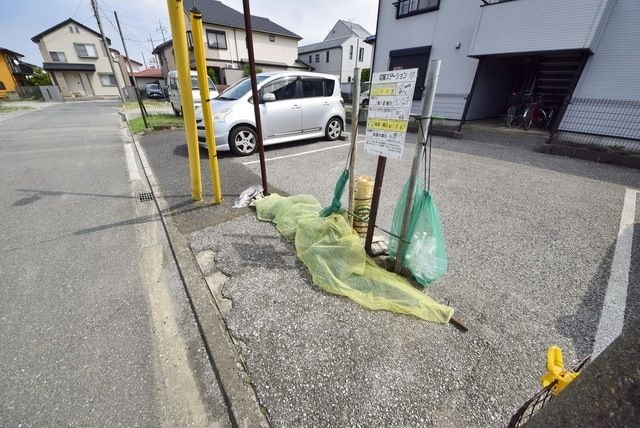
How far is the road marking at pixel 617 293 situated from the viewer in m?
1.83

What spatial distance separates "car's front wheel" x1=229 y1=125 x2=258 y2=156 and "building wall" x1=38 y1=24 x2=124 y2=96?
32881mm

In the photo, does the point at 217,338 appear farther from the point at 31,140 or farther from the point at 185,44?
the point at 31,140

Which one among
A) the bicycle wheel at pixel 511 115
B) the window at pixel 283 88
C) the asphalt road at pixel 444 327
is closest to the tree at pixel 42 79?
the window at pixel 283 88

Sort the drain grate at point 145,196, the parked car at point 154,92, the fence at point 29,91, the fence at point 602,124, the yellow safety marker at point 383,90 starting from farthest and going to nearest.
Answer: the fence at point 29,91
the parked car at point 154,92
the fence at point 602,124
the drain grate at point 145,196
the yellow safety marker at point 383,90

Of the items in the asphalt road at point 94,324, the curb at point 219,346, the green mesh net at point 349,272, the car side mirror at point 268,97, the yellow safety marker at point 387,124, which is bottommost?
the asphalt road at point 94,324

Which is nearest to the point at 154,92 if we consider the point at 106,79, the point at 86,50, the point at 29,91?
the point at 106,79

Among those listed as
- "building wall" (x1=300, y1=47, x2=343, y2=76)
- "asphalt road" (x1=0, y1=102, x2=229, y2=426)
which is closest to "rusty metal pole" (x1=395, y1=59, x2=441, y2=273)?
"asphalt road" (x1=0, y1=102, x2=229, y2=426)

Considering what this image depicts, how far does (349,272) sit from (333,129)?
5.96 meters

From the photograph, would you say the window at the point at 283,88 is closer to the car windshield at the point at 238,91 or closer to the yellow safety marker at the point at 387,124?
the car windshield at the point at 238,91

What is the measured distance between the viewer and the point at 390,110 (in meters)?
1.89

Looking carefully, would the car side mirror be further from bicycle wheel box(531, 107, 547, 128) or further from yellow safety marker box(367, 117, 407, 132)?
bicycle wheel box(531, 107, 547, 128)

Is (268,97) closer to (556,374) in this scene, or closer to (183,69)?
(183,69)

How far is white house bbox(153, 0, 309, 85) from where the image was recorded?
2298cm

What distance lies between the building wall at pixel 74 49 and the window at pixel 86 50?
28cm
